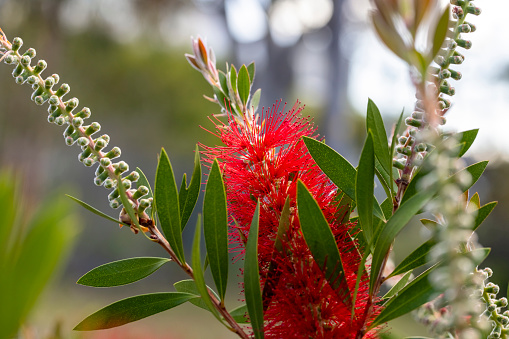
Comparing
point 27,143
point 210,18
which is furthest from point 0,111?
point 210,18

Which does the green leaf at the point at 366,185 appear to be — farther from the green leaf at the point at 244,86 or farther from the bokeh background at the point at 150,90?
the bokeh background at the point at 150,90

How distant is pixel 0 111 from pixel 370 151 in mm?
6519

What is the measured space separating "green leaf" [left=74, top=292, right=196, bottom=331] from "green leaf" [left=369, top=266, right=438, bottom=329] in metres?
0.10

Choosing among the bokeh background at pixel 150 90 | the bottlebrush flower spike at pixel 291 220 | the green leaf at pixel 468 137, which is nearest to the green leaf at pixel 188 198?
the bottlebrush flower spike at pixel 291 220

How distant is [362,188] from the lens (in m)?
0.22

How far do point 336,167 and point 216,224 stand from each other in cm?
6

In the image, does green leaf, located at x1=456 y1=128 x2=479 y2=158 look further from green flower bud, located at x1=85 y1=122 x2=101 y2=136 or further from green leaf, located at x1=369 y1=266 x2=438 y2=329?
green flower bud, located at x1=85 y1=122 x2=101 y2=136

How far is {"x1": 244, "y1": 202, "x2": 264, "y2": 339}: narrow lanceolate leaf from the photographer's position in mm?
196

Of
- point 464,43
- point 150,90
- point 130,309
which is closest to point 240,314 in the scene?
point 130,309

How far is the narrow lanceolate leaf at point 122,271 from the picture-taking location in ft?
0.83

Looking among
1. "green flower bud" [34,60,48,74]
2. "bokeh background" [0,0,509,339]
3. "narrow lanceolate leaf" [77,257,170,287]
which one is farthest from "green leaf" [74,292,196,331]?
"bokeh background" [0,0,509,339]

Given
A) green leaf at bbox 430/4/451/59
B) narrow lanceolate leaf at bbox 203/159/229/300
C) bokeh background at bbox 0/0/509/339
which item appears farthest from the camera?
bokeh background at bbox 0/0/509/339

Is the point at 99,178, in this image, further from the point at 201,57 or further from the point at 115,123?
the point at 115,123

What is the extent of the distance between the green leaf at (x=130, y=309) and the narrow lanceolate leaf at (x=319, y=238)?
72 millimetres
